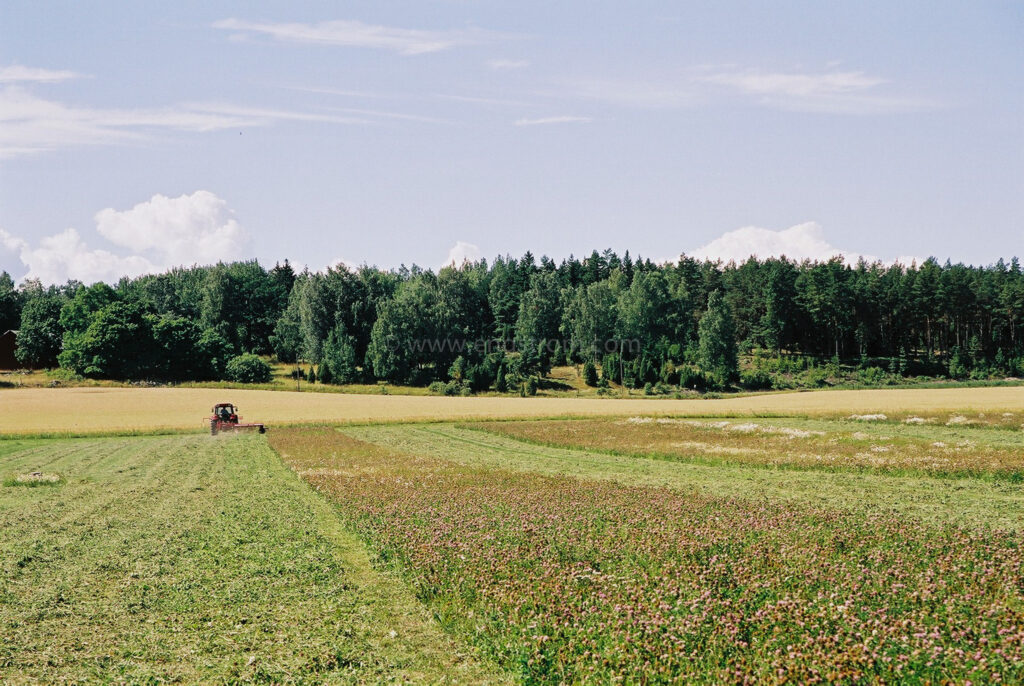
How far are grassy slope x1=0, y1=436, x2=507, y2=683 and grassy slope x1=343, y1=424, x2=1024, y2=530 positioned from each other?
13102mm

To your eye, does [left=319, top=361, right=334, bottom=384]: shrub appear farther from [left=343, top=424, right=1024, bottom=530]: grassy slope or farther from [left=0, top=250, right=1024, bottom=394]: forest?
[left=343, top=424, right=1024, bottom=530]: grassy slope

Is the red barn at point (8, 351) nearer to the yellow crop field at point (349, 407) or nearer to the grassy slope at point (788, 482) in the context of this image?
the yellow crop field at point (349, 407)

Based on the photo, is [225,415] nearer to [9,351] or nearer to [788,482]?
[788,482]

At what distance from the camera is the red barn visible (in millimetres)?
135500

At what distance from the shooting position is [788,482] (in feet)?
93.5

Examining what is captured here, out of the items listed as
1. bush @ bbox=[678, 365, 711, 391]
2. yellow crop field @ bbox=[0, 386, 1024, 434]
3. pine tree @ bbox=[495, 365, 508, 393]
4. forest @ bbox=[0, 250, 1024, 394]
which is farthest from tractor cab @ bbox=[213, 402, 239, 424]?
bush @ bbox=[678, 365, 711, 391]

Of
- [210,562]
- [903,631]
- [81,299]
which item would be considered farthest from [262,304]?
[903,631]

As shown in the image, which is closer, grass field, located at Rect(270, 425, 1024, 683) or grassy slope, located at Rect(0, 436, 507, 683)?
grass field, located at Rect(270, 425, 1024, 683)

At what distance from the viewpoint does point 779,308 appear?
13850cm

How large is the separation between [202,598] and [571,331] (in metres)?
120

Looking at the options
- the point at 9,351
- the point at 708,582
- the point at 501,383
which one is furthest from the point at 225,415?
the point at 9,351

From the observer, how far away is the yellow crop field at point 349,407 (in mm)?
64562

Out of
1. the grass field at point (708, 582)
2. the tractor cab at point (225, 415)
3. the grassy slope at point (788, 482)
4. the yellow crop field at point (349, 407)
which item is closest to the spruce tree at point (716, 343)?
the yellow crop field at point (349, 407)

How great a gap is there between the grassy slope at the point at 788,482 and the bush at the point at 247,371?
77.3 meters
